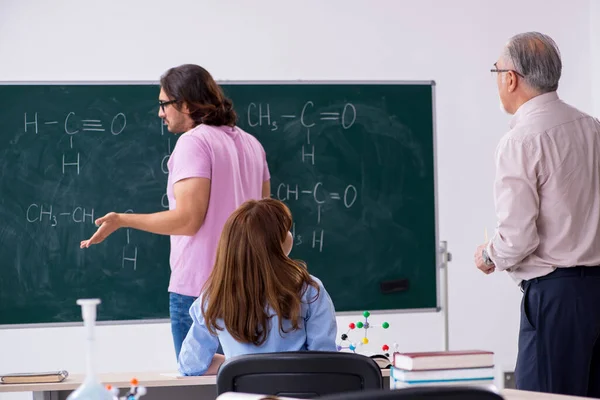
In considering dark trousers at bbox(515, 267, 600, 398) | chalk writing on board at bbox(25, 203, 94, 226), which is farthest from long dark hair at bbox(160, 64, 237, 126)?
dark trousers at bbox(515, 267, 600, 398)

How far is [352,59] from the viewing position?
4508mm

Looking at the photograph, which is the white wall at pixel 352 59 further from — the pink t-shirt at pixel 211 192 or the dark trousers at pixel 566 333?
the dark trousers at pixel 566 333

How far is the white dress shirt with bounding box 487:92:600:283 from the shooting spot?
2.51m

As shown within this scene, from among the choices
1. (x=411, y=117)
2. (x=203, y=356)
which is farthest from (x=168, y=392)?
(x=411, y=117)

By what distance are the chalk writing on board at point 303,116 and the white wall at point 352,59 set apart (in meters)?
0.44

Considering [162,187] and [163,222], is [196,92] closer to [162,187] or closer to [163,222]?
[163,222]

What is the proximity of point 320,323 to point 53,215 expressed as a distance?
197cm

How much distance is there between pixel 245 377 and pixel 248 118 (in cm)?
221

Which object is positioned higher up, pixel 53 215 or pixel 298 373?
pixel 53 215

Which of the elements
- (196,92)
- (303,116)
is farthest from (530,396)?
(303,116)

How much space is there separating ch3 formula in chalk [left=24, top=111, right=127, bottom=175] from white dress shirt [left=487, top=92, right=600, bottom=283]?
6.69 feet

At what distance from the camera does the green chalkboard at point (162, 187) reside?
3869 millimetres

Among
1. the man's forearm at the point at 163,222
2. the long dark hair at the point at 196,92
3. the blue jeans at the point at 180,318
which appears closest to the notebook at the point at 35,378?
the blue jeans at the point at 180,318

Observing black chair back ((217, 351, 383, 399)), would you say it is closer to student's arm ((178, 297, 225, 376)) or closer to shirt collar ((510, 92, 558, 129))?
student's arm ((178, 297, 225, 376))
